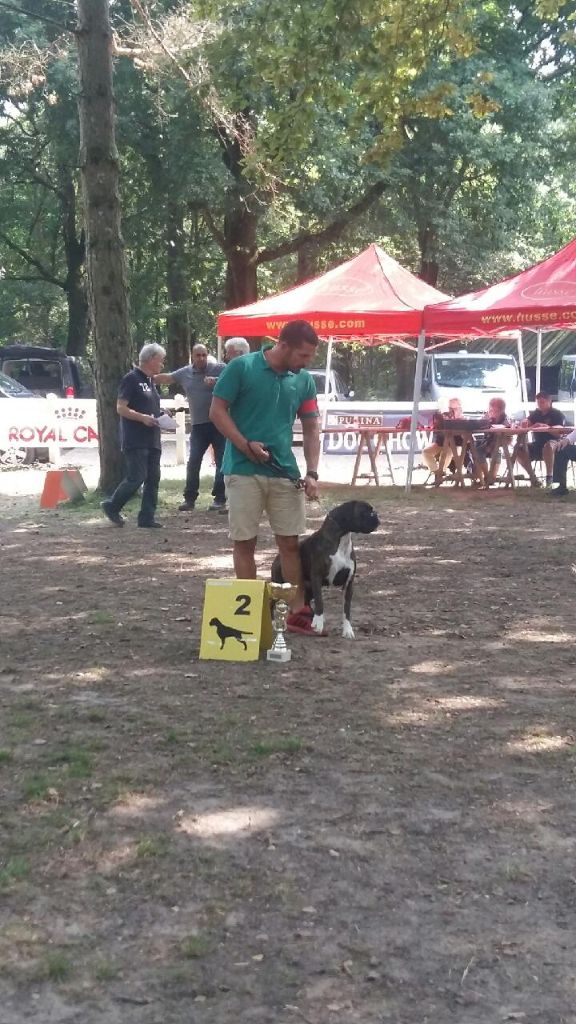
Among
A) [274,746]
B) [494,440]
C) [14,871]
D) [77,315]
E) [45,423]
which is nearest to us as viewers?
[14,871]

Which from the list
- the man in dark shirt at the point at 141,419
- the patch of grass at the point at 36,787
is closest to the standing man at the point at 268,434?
the patch of grass at the point at 36,787

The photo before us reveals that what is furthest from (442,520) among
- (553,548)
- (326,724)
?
(326,724)

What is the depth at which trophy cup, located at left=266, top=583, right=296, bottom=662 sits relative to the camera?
6.83 meters

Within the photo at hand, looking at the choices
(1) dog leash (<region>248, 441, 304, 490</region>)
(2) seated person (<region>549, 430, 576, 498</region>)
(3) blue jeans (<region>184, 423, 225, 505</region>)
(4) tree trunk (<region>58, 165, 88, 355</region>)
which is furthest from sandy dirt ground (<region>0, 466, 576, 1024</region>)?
(4) tree trunk (<region>58, 165, 88, 355</region>)

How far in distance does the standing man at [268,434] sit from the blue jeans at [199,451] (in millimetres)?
6409

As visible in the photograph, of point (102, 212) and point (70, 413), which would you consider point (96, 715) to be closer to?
point (102, 212)

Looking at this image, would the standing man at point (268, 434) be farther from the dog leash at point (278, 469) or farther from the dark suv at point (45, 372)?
the dark suv at point (45, 372)

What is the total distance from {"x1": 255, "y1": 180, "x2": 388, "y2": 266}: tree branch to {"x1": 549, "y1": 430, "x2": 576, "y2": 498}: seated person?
14.5 metres

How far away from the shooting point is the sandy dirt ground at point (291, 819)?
3.26 m

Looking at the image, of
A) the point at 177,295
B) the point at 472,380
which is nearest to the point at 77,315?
the point at 177,295

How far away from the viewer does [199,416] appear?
1370cm

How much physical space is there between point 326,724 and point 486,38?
26288 mm

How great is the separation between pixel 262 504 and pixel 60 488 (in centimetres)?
817

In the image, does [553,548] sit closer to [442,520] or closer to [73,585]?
[442,520]
